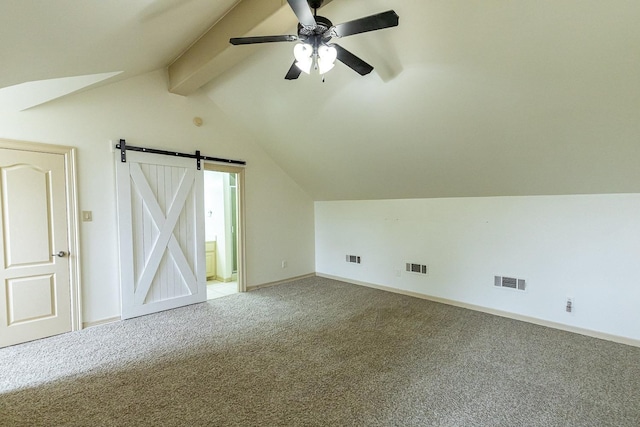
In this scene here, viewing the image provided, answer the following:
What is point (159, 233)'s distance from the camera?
4051 millimetres

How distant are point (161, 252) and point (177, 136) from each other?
5.37 feet

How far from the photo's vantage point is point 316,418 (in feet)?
6.56

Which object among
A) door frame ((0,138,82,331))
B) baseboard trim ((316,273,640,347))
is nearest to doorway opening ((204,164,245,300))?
door frame ((0,138,82,331))

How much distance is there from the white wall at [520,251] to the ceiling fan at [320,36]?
280 cm

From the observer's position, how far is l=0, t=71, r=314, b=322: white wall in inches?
131

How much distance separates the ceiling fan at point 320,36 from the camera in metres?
1.86

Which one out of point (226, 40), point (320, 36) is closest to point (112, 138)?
point (226, 40)

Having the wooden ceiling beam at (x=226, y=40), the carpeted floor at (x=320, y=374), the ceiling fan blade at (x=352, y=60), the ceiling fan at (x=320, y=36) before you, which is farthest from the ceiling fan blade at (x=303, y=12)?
the carpeted floor at (x=320, y=374)

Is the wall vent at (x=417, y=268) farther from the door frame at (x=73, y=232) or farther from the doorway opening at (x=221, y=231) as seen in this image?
the door frame at (x=73, y=232)

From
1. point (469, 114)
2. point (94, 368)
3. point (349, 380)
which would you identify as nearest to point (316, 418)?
point (349, 380)

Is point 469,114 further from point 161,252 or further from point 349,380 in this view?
point 161,252

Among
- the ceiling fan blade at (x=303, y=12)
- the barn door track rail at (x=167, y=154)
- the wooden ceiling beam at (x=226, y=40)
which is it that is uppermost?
the wooden ceiling beam at (x=226, y=40)

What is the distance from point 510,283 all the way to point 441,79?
273 cm

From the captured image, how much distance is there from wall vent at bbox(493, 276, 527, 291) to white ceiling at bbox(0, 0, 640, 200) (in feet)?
3.65
